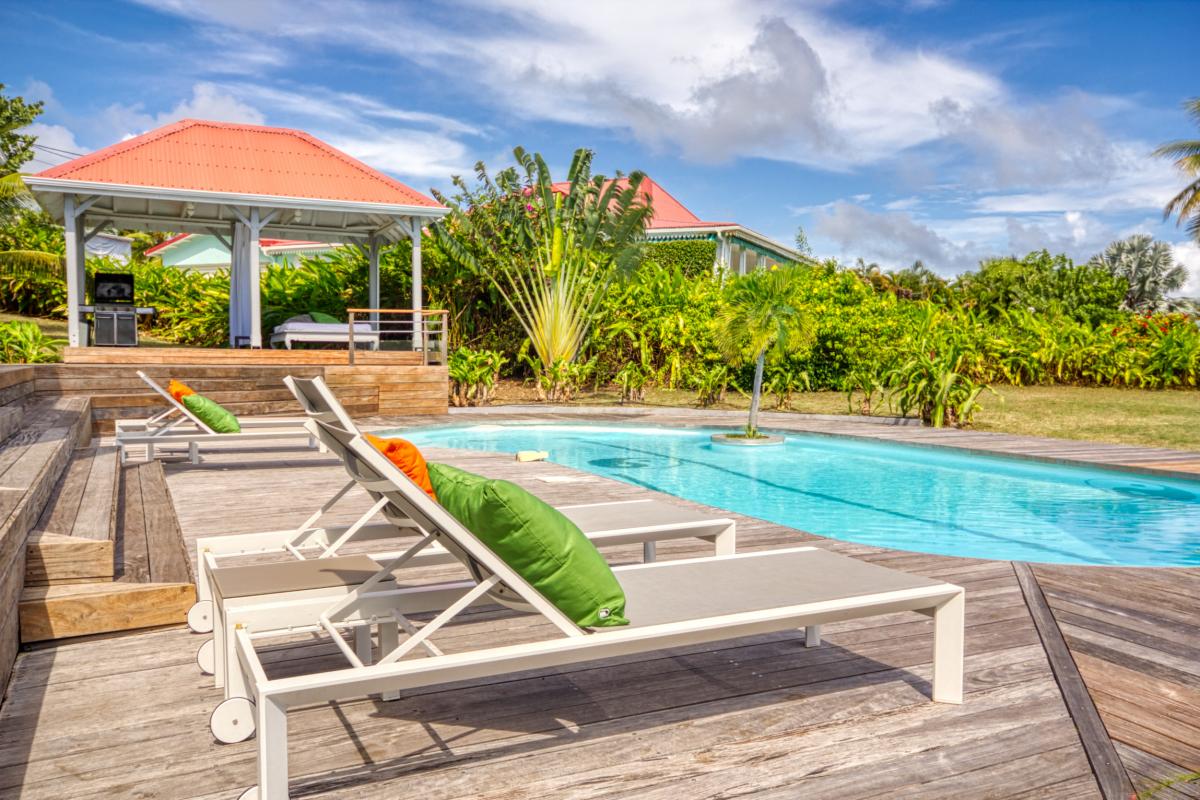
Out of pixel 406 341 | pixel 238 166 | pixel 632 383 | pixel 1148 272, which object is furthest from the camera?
pixel 1148 272

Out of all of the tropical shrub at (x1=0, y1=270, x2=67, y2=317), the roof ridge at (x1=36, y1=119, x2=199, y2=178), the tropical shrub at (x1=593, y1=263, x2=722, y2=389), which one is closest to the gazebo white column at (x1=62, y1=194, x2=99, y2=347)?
the roof ridge at (x1=36, y1=119, x2=199, y2=178)

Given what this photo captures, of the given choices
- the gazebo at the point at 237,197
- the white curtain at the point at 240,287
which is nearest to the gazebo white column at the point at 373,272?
the gazebo at the point at 237,197

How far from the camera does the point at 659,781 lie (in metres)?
2.29

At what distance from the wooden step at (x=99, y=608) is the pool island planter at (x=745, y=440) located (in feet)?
27.5

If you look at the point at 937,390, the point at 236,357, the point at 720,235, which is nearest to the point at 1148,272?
the point at 720,235

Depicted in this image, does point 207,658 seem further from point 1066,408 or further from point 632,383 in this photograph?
point 1066,408

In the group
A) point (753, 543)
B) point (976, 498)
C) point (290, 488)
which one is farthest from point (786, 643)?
point (976, 498)

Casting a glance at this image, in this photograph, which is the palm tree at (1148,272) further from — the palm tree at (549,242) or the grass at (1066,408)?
the palm tree at (549,242)

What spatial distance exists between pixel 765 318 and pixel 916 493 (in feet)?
8.94

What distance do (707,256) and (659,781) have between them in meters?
24.5

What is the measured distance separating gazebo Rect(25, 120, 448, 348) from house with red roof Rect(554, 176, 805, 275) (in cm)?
Answer: 752

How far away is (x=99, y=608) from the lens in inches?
128

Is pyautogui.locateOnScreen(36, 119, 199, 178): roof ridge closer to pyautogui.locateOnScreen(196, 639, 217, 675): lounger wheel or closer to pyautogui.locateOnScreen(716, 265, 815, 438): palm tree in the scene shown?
pyautogui.locateOnScreen(716, 265, 815, 438): palm tree

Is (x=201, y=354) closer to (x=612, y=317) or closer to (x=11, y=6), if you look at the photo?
(x=612, y=317)
